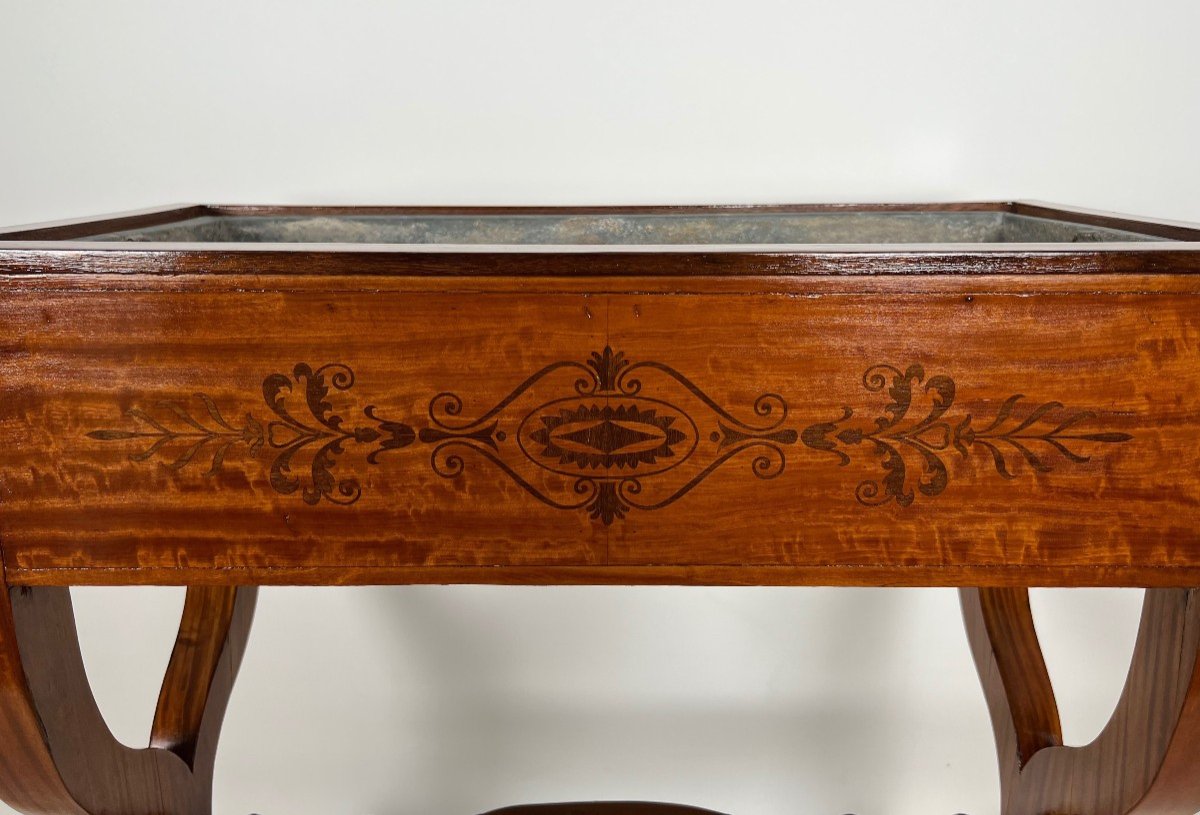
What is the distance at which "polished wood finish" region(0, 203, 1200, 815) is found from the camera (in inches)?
45.4

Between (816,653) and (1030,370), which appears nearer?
(1030,370)

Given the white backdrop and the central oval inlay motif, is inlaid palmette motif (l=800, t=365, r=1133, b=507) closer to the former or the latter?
the central oval inlay motif

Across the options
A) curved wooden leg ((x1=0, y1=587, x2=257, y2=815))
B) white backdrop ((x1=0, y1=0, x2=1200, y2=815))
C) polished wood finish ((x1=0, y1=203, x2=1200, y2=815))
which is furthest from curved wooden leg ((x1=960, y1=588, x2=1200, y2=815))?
curved wooden leg ((x1=0, y1=587, x2=257, y2=815))

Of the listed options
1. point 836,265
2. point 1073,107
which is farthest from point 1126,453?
point 1073,107

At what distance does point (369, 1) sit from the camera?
217 cm

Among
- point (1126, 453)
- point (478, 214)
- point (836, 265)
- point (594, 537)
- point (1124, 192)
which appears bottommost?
point (594, 537)

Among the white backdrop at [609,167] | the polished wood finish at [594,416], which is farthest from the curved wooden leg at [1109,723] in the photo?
the white backdrop at [609,167]

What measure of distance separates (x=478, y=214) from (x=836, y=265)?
0.82m

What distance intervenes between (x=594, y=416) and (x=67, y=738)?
2.16ft

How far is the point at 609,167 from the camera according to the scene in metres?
2.22

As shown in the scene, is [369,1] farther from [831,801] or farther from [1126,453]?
[831,801]

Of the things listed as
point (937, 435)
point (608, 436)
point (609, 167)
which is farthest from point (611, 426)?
point (609, 167)

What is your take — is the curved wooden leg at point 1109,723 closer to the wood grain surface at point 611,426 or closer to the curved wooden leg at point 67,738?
the wood grain surface at point 611,426

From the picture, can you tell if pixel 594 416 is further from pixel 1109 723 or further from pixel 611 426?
pixel 1109 723
